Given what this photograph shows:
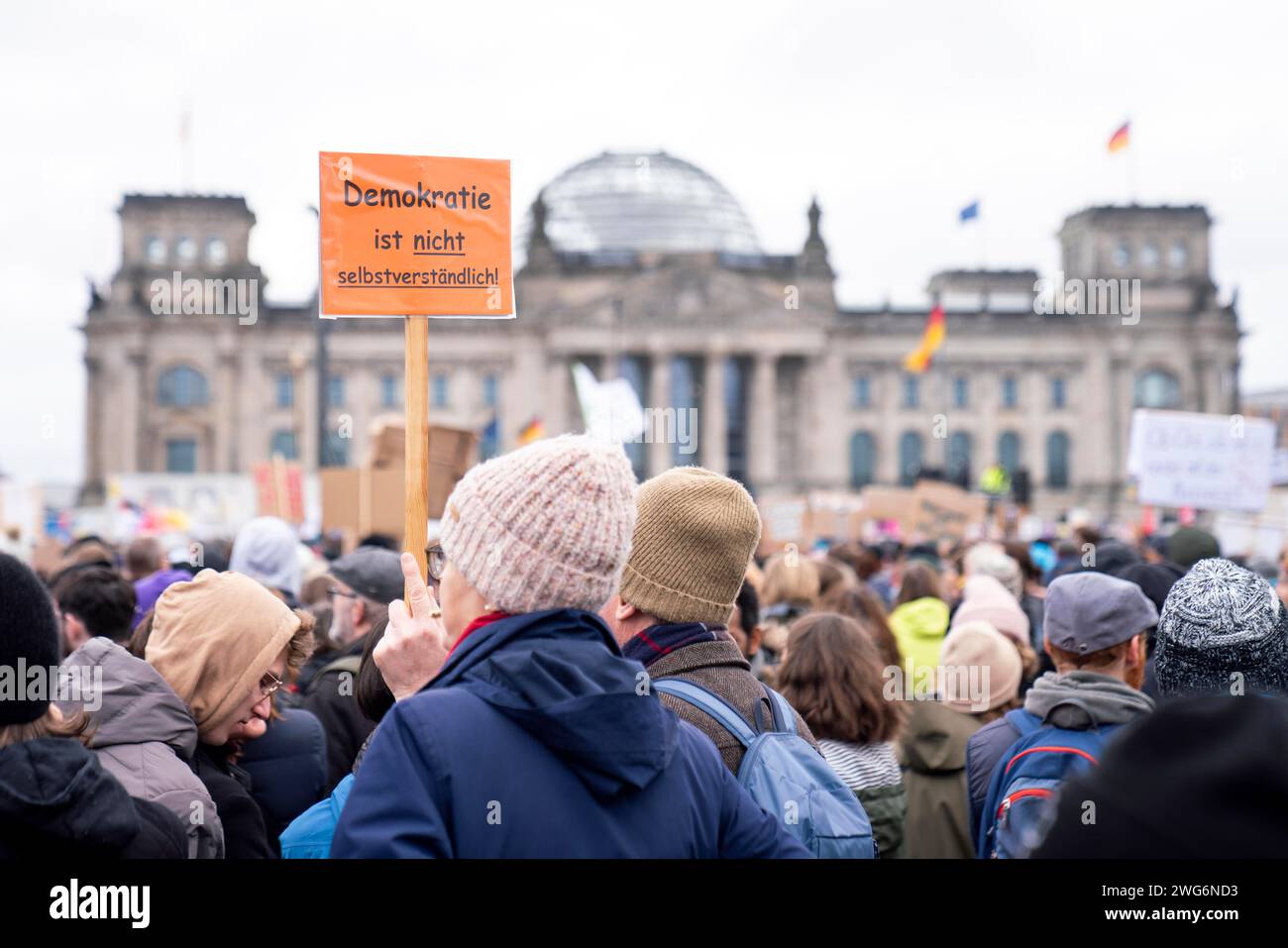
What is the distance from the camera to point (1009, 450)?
231ft

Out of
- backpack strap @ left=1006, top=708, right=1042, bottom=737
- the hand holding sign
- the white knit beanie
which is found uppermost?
the white knit beanie

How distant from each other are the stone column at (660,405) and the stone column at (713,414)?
174cm

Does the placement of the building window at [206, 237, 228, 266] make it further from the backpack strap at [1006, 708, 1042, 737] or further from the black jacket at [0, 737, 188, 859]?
the black jacket at [0, 737, 188, 859]

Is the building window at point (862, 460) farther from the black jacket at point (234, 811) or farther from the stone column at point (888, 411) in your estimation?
the black jacket at point (234, 811)

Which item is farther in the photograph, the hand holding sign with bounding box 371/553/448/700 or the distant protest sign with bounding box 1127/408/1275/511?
the distant protest sign with bounding box 1127/408/1275/511

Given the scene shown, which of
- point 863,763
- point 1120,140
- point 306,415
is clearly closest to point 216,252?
point 306,415

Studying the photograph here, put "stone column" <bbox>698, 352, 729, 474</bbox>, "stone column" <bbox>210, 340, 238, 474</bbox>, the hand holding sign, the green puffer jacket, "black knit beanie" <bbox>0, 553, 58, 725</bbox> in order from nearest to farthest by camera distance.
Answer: "black knit beanie" <bbox>0, 553, 58, 725</bbox>
the hand holding sign
the green puffer jacket
"stone column" <bbox>698, 352, 729, 474</bbox>
"stone column" <bbox>210, 340, 238, 474</bbox>

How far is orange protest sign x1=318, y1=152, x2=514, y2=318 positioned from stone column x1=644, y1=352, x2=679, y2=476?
2329 inches

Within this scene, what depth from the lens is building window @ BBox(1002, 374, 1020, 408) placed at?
6981cm

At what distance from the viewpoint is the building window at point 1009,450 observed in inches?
2756

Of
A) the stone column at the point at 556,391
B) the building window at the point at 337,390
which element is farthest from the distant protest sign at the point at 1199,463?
the building window at the point at 337,390

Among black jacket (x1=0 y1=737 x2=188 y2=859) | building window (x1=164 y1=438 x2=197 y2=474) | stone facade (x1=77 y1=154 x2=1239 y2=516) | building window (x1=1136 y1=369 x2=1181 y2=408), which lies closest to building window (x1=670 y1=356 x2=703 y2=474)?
stone facade (x1=77 y1=154 x2=1239 y2=516)

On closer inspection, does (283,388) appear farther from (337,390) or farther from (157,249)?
(157,249)

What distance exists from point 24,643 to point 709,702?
1603 mm
